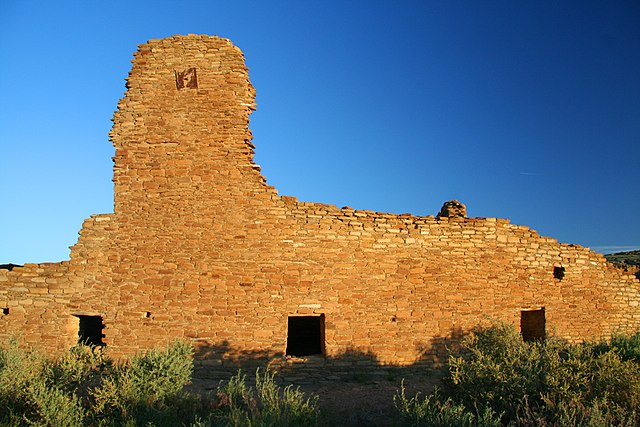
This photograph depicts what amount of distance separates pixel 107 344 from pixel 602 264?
11.7 metres

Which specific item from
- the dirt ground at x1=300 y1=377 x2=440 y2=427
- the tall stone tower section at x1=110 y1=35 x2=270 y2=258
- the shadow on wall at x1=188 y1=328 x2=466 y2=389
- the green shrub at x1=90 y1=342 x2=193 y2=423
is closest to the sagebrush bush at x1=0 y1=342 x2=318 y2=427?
the green shrub at x1=90 y1=342 x2=193 y2=423

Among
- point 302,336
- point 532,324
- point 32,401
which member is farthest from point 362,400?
point 532,324

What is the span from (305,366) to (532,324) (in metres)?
5.69

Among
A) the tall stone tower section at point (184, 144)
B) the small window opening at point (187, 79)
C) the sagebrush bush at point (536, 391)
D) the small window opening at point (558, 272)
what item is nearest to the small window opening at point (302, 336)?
the tall stone tower section at point (184, 144)

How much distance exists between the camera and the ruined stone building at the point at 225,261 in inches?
351

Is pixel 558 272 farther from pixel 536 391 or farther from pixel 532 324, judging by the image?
pixel 536 391

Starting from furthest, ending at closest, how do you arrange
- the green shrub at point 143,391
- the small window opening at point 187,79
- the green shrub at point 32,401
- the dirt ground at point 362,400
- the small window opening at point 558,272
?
1. the small window opening at point 558,272
2. the small window opening at point 187,79
3. the dirt ground at point 362,400
4. the green shrub at point 143,391
5. the green shrub at point 32,401

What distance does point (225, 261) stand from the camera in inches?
356

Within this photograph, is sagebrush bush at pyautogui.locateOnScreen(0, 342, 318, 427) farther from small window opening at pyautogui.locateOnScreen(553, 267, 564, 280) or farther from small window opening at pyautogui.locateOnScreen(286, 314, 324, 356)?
small window opening at pyautogui.locateOnScreen(553, 267, 564, 280)

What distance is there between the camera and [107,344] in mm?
8805

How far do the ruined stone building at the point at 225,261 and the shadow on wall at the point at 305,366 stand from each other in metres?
0.05

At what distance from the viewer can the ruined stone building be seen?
891 cm

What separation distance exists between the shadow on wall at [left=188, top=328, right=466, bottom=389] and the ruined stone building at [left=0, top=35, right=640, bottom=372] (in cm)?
5

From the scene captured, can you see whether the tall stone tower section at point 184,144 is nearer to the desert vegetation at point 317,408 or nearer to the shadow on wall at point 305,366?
the shadow on wall at point 305,366
